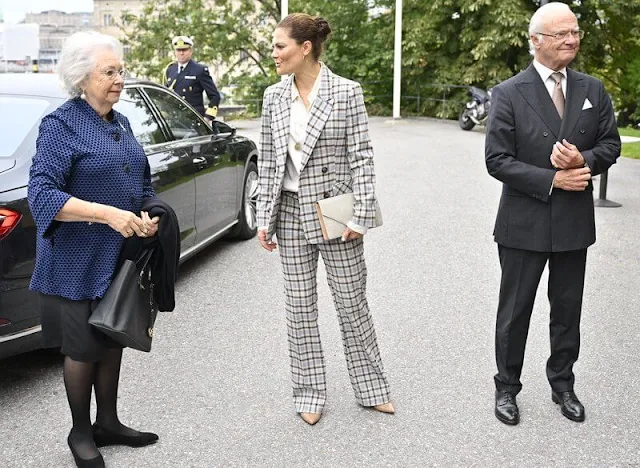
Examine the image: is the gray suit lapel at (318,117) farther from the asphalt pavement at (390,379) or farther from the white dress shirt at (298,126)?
the asphalt pavement at (390,379)

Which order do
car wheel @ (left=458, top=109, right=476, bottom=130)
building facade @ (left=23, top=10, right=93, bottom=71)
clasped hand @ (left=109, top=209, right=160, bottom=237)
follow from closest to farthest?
clasped hand @ (left=109, top=209, right=160, bottom=237), car wheel @ (left=458, top=109, right=476, bottom=130), building facade @ (left=23, top=10, right=93, bottom=71)

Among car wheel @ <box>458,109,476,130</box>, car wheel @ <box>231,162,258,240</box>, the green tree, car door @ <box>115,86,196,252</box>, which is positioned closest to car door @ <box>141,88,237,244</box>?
car door @ <box>115,86,196,252</box>

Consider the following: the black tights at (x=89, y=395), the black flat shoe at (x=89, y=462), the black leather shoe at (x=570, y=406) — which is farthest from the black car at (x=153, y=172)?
the black leather shoe at (x=570, y=406)

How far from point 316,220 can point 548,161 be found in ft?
3.57

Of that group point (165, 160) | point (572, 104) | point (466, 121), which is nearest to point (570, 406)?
point (572, 104)

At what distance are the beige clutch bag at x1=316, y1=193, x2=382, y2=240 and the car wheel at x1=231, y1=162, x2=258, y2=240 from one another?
Answer: 4.10 meters

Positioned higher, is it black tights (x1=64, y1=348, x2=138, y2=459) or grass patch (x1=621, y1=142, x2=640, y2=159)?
black tights (x1=64, y1=348, x2=138, y2=459)

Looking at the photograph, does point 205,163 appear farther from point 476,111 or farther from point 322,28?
point 476,111

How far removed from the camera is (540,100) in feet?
12.2

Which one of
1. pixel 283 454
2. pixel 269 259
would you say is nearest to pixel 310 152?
pixel 283 454

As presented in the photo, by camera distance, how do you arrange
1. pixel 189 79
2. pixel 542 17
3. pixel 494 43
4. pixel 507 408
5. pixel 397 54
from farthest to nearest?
pixel 397 54, pixel 494 43, pixel 189 79, pixel 507 408, pixel 542 17

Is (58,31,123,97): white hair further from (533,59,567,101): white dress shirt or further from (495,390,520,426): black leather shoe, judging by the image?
(495,390,520,426): black leather shoe

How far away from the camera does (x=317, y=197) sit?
3.79 m

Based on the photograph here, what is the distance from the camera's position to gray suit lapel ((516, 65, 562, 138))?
372 cm
